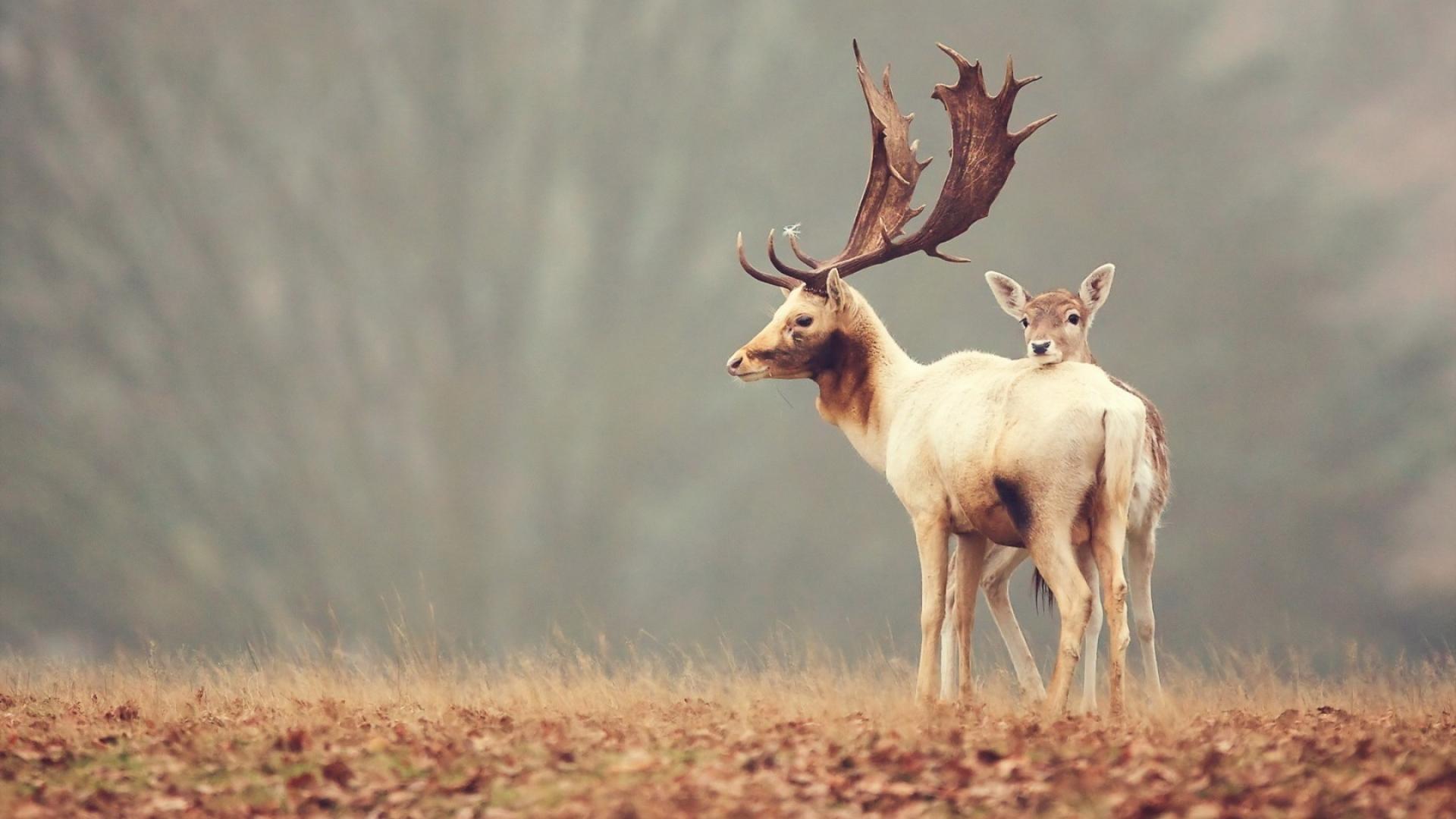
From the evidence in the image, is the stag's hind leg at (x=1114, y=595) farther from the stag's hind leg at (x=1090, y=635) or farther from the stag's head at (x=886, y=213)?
the stag's head at (x=886, y=213)

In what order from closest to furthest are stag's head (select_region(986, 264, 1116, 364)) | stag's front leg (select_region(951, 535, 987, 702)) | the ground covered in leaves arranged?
1. the ground covered in leaves
2. stag's front leg (select_region(951, 535, 987, 702))
3. stag's head (select_region(986, 264, 1116, 364))

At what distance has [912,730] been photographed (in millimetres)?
8242

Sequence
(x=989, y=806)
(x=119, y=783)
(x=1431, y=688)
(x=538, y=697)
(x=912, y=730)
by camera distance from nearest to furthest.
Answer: (x=989, y=806) < (x=119, y=783) < (x=912, y=730) < (x=538, y=697) < (x=1431, y=688)

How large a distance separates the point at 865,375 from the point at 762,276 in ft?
4.41

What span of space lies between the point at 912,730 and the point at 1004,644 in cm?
337

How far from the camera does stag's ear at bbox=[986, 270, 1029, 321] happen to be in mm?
11508

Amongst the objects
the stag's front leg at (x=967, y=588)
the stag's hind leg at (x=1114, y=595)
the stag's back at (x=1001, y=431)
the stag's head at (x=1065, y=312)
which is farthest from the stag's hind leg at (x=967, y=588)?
the stag's head at (x=1065, y=312)

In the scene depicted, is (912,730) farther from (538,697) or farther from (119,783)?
(119,783)

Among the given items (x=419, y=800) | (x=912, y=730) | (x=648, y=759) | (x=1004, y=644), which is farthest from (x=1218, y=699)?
(x=419, y=800)

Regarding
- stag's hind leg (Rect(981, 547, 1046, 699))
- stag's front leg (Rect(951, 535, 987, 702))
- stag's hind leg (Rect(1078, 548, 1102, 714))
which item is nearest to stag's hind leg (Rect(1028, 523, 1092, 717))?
stag's hind leg (Rect(1078, 548, 1102, 714))

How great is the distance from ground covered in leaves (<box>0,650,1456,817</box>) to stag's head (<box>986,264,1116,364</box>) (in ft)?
9.56

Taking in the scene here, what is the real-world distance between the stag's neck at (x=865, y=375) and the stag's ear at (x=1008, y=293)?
95cm

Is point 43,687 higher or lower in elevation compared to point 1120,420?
higher

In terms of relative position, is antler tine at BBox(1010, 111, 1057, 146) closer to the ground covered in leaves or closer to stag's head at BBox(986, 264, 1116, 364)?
stag's head at BBox(986, 264, 1116, 364)
